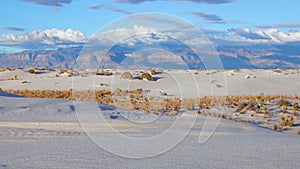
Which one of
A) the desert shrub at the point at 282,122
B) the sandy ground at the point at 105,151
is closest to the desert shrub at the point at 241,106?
the desert shrub at the point at 282,122

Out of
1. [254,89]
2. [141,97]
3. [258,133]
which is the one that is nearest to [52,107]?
[258,133]

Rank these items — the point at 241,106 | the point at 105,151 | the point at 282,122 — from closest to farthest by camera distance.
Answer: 1. the point at 105,151
2. the point at 282,122
3. the point at 241,106

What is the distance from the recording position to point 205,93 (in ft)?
121

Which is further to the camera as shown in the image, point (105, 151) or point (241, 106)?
point (241, 106)

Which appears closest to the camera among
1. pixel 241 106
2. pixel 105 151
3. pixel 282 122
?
pixel 105 151

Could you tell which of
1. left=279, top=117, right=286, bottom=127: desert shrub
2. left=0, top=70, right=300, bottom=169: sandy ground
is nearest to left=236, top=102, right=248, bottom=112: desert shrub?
left=279, top=117, right=286, bottom=127: desert shrub

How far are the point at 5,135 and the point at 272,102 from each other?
1758 cm

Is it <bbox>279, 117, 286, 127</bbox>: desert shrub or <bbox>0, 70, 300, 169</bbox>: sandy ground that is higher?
<bbox>0, 70, 300, 169</bbox>: sandy ground

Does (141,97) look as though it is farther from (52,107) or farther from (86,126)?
(86,126)

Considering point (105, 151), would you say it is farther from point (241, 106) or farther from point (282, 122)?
point (241, 106)

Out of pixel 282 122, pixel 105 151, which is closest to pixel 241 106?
pixel 282 122

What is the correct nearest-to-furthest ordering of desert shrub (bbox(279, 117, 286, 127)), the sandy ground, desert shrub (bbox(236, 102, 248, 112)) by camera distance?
the sandy ground → desert shrub (bbox(279, 117, 286, 127)) → desert shrub (bbox(236, 102, 248, 112))

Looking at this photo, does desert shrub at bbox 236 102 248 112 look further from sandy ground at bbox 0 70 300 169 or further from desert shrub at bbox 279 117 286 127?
sandy ground at bbox 0 70 300 169

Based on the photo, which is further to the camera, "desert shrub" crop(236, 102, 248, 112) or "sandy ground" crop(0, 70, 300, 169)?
"desert shrub" crop(236, 102, 248, 112)
